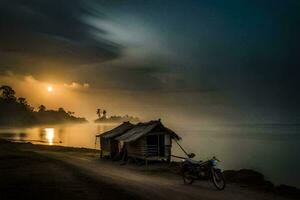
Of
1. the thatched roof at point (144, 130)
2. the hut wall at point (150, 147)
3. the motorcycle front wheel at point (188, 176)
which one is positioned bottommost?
the motorcycle front wheel at point (188, 176)

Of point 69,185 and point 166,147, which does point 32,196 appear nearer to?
point 69,185

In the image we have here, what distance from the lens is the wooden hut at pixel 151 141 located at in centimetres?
3759

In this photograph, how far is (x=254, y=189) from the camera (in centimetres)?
2031

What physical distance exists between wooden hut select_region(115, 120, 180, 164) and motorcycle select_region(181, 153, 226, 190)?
597 inches

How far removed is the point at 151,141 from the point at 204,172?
20.2 metres

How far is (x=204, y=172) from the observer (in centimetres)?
1994

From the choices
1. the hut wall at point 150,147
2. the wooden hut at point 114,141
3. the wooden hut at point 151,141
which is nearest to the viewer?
the wooden hut at point 151,141

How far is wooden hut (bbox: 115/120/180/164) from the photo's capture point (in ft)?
123

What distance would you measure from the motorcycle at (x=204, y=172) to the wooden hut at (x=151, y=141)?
15157 mm

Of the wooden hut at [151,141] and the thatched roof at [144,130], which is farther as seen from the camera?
the wooden hut at [151,141]

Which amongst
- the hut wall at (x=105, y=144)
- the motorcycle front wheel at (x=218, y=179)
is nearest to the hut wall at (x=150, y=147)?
the hut wall at (x=105, y=144)

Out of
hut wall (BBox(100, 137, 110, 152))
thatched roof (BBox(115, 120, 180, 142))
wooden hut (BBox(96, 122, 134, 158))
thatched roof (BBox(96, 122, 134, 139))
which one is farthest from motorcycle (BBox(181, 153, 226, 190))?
hut wall (BBox(100, 137, 110, 152))

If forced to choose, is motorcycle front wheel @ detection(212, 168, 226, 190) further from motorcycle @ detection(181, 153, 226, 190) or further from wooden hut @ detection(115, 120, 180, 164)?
wooden hut @ detection(115, 120, 180, 164)

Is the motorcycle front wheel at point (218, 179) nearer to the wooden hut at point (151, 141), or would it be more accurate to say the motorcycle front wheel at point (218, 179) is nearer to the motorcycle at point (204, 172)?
the motorcycle at point (204, 172)
